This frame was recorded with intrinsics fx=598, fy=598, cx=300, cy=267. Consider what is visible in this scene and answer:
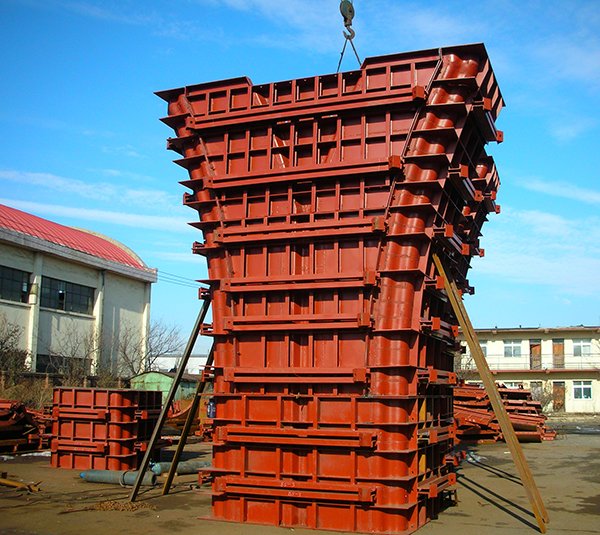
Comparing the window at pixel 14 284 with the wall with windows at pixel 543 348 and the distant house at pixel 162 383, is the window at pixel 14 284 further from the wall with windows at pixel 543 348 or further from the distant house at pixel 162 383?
the wall with windows at pixel 543 348

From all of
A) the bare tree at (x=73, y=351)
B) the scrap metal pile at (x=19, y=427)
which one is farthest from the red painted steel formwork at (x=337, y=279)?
the bare tree at (x=73, y=351)

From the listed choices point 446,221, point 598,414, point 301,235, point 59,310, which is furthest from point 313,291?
point 598,414

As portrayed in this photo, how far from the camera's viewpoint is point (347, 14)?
11695 mm

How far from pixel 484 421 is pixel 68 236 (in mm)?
29139

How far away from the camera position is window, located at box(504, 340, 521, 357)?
50812 millimetres

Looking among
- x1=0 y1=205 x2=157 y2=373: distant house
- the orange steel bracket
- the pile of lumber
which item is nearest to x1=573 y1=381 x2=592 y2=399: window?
the pile of lumber

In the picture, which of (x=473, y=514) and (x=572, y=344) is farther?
(x=572, y=344)

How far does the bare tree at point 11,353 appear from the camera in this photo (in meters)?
30.3

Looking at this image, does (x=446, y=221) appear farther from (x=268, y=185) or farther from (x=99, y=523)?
(x=99, y=523)

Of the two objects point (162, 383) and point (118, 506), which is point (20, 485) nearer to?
point (118, 506)

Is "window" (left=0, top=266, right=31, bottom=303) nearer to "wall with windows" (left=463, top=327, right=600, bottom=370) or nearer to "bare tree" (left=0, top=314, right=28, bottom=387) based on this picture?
"bare tree" (left=0, top=314, right=28, bottom=387)

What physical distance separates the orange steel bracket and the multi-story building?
38650mm

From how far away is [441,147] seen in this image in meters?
9.47

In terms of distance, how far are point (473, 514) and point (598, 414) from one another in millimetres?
42062
